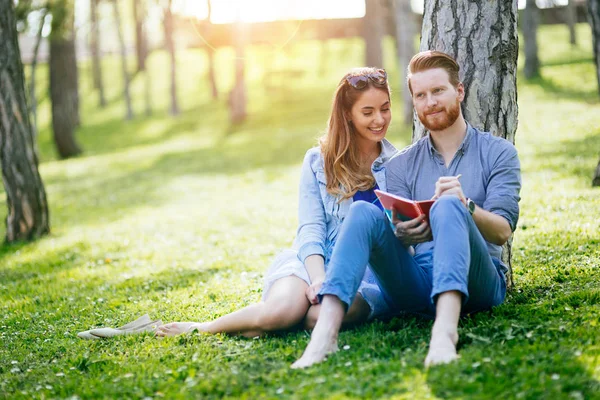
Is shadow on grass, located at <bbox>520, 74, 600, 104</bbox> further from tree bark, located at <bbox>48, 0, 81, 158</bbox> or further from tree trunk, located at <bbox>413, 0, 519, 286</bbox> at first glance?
tree trunk, located at <bbox>413, 0, 519, 286</bbox>

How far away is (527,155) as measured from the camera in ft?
40.5

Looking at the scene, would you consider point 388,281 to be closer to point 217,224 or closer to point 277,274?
point 277,274

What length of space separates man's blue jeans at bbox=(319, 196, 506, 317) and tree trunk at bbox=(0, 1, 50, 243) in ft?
22.6

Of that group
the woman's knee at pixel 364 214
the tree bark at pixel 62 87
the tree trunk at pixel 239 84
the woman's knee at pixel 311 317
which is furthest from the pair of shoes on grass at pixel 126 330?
the tree trunk at pixel 239 84

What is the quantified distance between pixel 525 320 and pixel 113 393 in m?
2.45

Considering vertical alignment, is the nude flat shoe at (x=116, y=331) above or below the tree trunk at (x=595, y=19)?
below

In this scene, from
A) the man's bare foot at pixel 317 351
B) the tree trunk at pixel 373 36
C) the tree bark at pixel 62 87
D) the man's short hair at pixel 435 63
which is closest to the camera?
the man's bare foot at pixel 317 351

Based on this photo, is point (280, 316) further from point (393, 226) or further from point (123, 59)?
point (123, 59)

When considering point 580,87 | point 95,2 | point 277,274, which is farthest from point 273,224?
point 95,2

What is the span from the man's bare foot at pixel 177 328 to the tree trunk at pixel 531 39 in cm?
2117

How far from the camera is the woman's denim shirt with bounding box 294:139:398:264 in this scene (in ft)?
15.5

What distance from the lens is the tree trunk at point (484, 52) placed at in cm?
478

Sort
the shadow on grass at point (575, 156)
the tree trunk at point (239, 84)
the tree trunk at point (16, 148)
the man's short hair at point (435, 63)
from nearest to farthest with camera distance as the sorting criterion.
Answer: the man's short hair at point (435, 63) → the tree trunk at point (16, 148) → the shadow on grass at point (575, 156) → the tree trunk at point (239, 84)

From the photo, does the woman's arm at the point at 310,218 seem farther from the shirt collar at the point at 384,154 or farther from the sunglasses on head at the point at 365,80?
the sunglasses on head at the point at 365,80
